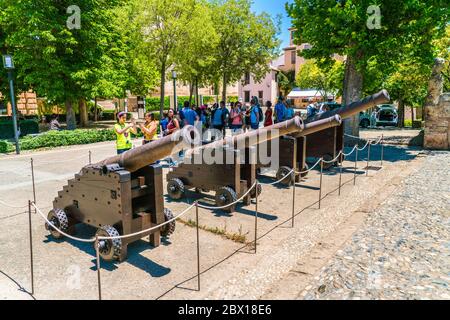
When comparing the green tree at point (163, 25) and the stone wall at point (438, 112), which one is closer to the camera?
the stone wall at point (438, 112)

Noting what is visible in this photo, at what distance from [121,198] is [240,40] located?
28610 mm

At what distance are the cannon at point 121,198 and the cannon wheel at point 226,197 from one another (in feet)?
5.73

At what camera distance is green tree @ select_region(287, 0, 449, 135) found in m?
12.9

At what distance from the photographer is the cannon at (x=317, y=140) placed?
365 inches

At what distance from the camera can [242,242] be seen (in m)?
5.86

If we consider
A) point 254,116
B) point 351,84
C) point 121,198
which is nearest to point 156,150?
point 121,198

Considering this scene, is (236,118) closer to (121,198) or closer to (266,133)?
(266,133)

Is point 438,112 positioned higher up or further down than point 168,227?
higher up

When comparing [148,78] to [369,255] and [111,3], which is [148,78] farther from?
[369,255]

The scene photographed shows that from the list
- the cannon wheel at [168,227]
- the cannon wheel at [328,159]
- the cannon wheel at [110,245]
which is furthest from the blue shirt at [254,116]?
the cannon wheel at [110,245]

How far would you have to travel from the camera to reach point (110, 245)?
502 cm

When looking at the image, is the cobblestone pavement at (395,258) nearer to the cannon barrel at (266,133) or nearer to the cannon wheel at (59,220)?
the cannon barrel at (266,133)

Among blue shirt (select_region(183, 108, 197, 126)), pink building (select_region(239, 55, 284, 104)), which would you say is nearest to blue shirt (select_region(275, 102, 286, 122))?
blue shirt (select_region(183, 108, 197, 126))

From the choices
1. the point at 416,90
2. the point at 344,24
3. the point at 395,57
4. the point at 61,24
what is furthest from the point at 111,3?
the point at 416,90
